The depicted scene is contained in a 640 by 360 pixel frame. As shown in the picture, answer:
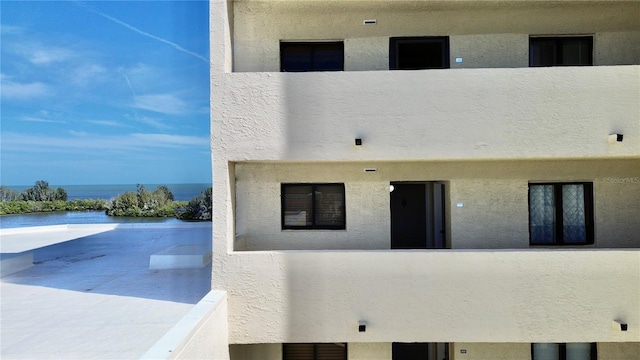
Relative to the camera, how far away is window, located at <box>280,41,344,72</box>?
7816mm

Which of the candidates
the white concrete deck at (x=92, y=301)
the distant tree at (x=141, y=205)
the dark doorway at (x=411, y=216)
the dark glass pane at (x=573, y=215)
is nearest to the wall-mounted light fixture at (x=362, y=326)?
the dark doorway at (x=411, y=216)

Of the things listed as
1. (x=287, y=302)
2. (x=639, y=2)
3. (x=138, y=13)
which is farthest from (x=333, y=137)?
(x=138, y=13)

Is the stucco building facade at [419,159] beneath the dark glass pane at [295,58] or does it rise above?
beneath

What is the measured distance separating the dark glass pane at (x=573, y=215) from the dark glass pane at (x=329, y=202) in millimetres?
4573

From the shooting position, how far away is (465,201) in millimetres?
7484

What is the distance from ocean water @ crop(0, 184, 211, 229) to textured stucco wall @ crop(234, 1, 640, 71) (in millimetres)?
9766

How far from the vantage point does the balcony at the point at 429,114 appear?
21.6ft

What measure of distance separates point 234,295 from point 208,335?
1066 millimetres

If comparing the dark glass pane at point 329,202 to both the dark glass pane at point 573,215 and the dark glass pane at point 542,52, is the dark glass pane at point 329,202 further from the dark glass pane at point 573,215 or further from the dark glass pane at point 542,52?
the dark glass pane at point 542,52

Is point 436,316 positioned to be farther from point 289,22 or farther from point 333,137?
point 289,22

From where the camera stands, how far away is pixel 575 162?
7.48 metres

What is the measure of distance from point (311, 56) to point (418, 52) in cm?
227

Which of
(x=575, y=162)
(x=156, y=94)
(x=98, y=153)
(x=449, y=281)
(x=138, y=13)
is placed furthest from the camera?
(x=156, y=94)

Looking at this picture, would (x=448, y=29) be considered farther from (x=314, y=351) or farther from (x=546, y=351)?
(x=314, y=351)
